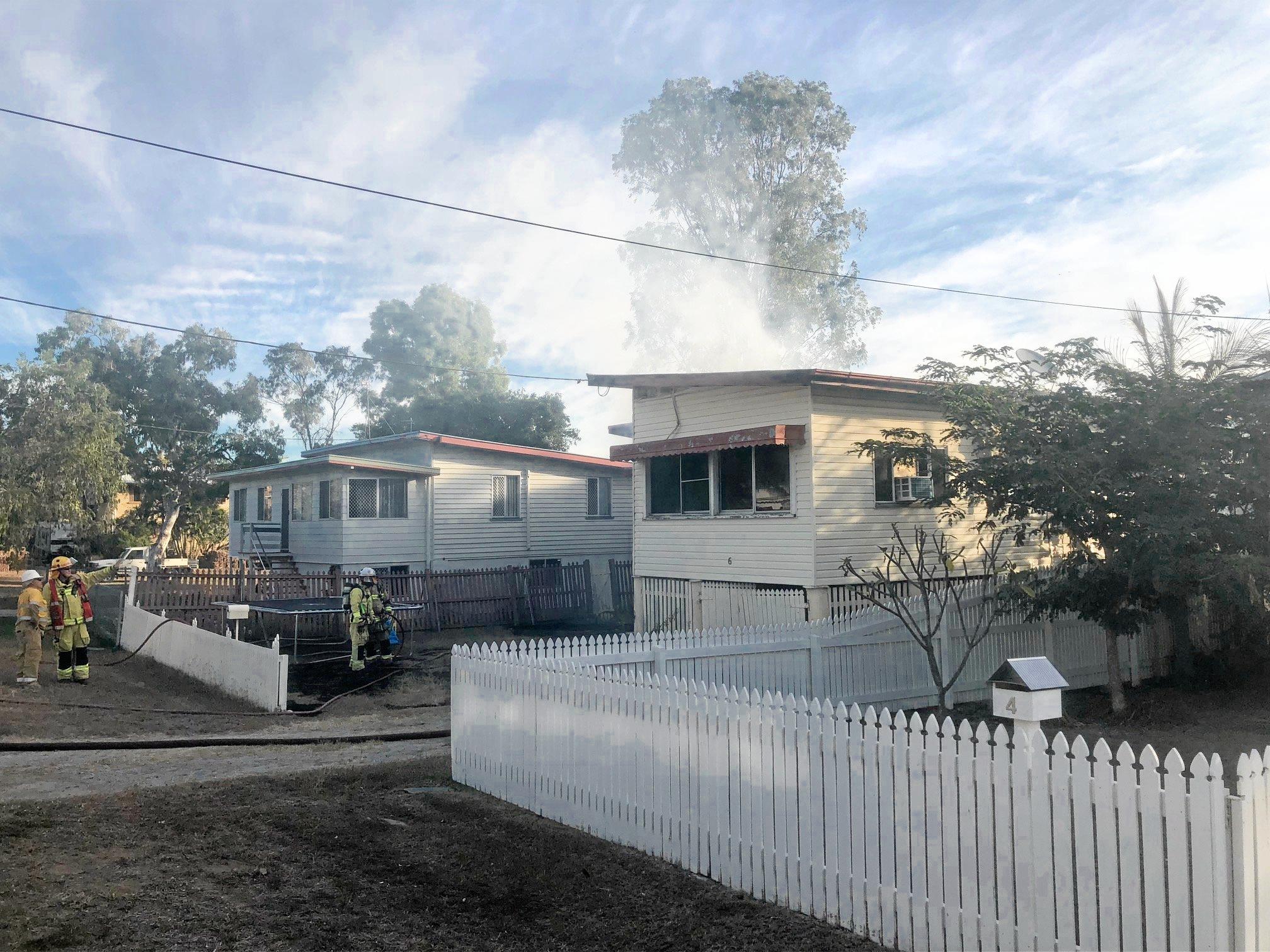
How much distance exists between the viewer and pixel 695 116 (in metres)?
41.5

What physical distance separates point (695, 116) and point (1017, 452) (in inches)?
1306

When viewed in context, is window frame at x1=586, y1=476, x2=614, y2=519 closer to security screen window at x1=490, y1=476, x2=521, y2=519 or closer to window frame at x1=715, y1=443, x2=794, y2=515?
security screen window at x1=490, y1=476, x2=521, y2=519

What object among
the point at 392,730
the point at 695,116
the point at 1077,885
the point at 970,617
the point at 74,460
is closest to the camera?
the point at 1077,885

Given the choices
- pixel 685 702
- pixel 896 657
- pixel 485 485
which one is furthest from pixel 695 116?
pixel 685 702

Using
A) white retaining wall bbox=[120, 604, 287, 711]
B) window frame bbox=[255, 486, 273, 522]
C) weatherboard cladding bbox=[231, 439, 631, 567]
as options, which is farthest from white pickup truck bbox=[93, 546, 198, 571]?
weatherboard cladding bbox=[231, 439, 631, 567]

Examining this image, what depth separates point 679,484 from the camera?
60.8 ft

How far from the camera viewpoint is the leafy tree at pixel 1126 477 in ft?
36.1

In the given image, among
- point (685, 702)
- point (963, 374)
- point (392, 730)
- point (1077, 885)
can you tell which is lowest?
point (392, 730)

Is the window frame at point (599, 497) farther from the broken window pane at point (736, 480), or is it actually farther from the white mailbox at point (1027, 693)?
the white mailbox at point (1027, 693)

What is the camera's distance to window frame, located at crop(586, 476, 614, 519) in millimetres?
30141

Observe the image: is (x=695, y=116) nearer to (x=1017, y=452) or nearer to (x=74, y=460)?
(x=74, y=460)

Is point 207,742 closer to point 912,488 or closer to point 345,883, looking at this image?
point 345,883

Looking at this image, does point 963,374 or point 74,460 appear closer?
point 963,374

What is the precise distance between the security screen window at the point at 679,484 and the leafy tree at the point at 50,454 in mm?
22362
